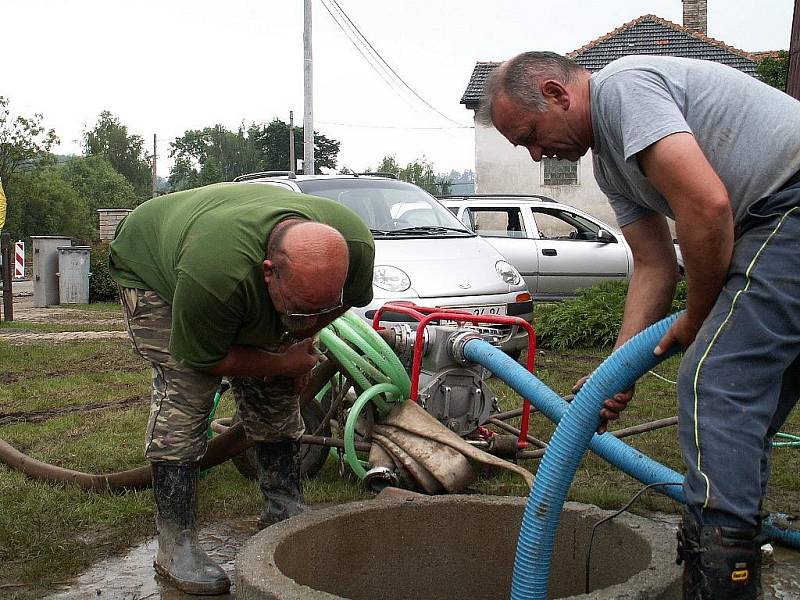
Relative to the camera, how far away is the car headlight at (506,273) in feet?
24.2

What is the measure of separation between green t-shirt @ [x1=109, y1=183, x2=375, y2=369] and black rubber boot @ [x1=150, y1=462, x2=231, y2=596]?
0.60 metres

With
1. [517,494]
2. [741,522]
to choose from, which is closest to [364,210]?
[517,494]

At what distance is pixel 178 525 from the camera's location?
3.57m

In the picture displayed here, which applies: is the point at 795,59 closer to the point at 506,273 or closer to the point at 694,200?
the point at 506,273

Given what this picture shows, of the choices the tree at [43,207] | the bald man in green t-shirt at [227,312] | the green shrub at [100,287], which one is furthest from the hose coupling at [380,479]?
the tree at [43,207]

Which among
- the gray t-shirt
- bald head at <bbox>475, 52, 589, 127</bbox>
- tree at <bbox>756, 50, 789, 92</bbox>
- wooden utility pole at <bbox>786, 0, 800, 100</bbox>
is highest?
tree at <bbox>756, 50, 789, 92</bbox>

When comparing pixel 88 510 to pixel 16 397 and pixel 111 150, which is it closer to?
pixel 16 397

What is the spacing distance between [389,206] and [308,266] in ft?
16.9

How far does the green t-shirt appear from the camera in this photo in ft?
9.74

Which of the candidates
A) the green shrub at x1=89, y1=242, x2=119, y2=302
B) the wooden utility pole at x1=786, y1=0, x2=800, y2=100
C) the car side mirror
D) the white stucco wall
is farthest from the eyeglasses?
the white stucco wall

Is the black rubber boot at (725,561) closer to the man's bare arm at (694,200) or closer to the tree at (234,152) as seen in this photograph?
the man's bare arm at (694,200)

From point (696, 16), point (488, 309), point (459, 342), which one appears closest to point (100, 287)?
point (488, 309)

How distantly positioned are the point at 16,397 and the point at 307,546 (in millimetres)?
4701

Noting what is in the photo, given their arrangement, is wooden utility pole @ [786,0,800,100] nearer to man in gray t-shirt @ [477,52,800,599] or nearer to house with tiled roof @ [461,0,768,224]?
man in gray t-shirt @ [477,52,800,599]
